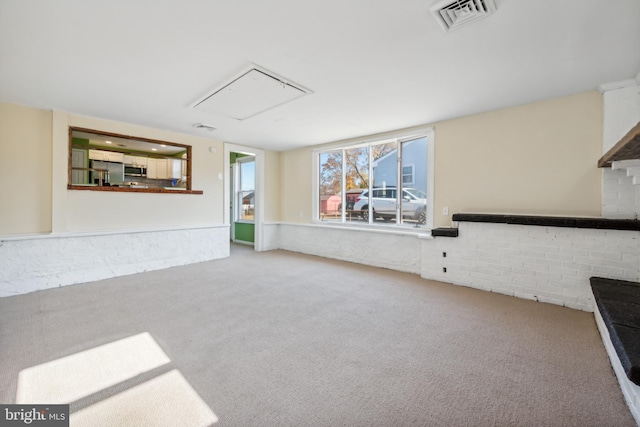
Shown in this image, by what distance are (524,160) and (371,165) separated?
2355mm

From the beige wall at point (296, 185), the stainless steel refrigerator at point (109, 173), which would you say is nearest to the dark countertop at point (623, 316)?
the beige wall at point (296, 185)

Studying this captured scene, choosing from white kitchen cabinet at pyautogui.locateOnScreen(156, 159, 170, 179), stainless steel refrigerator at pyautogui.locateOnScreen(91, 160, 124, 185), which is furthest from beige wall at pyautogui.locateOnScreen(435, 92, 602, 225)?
stainless steel refrigerator at pyautogui.locateOnScreen(91, 160, 124, 185)

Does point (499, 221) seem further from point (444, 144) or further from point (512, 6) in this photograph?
point (512, 6)

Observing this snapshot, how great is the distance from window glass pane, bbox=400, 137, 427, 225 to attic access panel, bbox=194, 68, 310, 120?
A: 7.51ft

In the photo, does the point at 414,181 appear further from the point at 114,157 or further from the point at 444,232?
the point at 114,157

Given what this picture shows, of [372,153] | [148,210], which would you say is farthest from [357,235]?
[148,210]

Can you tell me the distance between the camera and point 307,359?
76.5 inches

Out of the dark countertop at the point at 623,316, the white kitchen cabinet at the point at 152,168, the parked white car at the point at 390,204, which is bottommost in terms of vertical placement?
the dark countertop at the point at 623,316

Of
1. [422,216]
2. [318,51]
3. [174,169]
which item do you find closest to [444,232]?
[422,216]

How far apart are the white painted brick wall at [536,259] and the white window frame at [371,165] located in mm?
658

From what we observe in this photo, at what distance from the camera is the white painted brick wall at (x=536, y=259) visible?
2734 millimetres

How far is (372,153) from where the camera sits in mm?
→ 5055

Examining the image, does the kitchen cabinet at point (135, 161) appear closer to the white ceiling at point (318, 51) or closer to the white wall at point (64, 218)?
the white wall at point (64, 218)

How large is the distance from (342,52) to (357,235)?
3.39m
